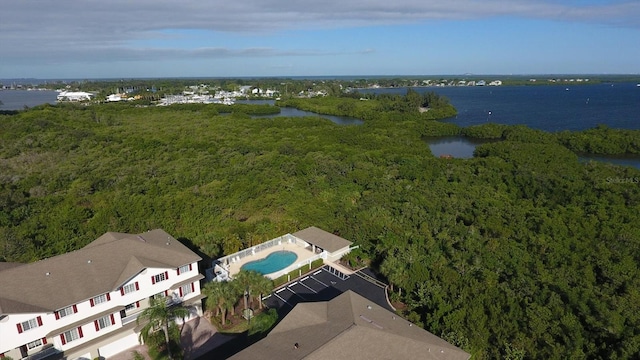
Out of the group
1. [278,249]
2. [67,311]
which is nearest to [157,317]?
[67,311]

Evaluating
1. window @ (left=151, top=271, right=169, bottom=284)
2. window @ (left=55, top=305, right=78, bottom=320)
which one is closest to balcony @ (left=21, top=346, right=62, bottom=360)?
window @ (left=55, top=305, right=78, bottom=320)

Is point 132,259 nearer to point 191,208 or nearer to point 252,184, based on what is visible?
point 191,208

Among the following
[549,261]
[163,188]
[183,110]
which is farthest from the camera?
[183,110]

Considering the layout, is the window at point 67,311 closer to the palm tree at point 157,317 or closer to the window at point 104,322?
the window at point 104,322

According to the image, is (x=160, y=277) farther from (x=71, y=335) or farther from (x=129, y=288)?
(x=71, y=335)

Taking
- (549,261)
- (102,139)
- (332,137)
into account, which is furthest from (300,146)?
(549,261)

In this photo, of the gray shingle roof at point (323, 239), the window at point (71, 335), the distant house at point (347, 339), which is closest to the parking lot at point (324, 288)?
the gray shingle roof at point (323, 239)

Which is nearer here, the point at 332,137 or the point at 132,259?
the point at 132,259

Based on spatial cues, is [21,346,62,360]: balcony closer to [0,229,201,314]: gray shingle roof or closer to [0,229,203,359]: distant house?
[0,229,203,359]: distant house
